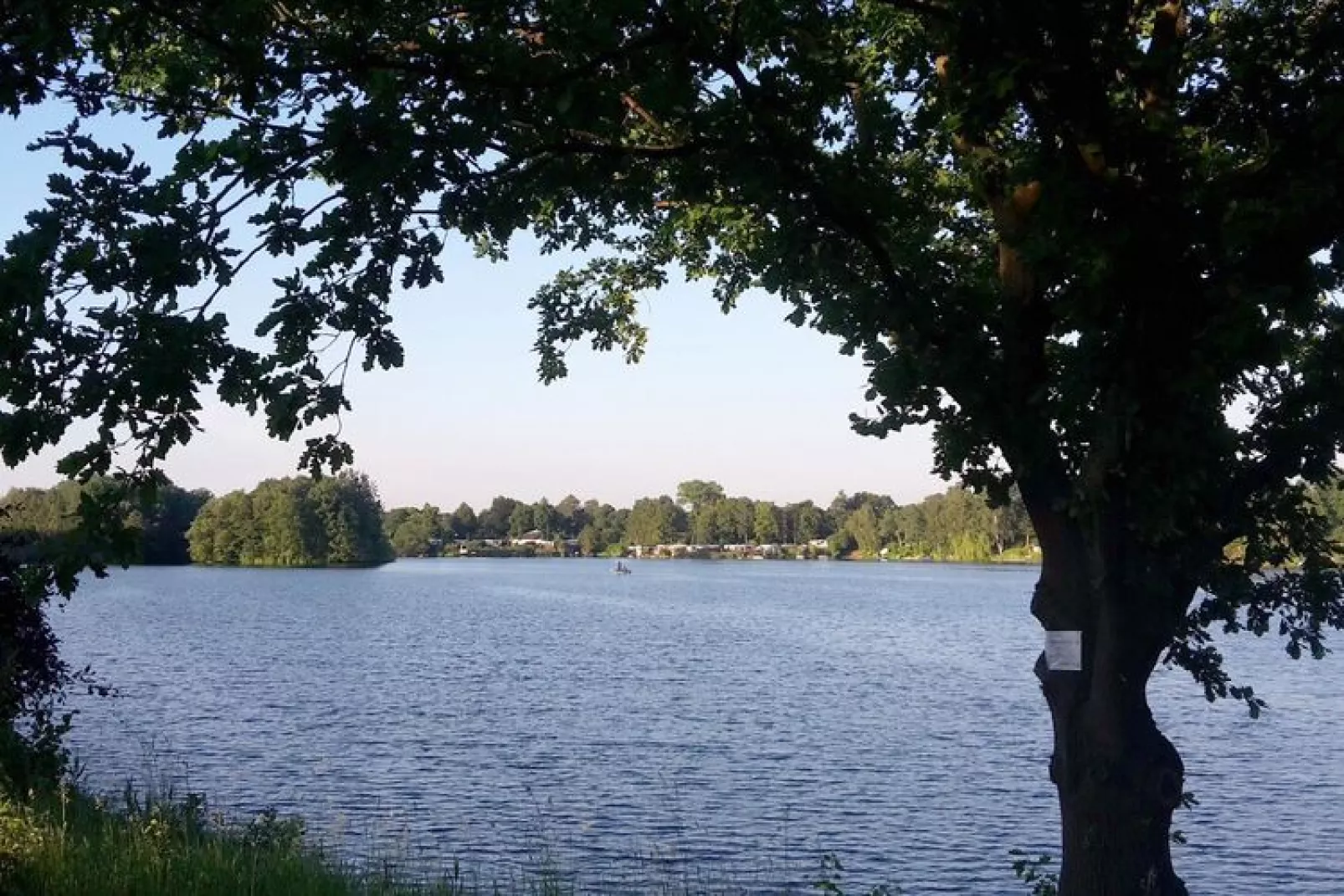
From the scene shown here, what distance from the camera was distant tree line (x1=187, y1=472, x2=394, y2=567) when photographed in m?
143

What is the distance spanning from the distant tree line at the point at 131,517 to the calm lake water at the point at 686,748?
4216mm

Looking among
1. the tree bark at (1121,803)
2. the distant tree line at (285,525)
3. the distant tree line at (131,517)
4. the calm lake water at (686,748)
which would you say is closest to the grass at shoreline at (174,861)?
the distant tree line at (131,517)

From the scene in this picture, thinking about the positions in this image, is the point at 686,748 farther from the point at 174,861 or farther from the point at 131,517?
the point at 131,517

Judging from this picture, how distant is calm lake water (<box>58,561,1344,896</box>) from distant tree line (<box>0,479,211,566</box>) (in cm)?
422

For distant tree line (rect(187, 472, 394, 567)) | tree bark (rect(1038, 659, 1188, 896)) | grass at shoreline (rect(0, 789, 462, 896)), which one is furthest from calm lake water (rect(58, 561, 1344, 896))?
distant tree line (rect(187, 472, 394, 567))

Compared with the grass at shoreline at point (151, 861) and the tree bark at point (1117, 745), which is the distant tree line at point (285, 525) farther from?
the tree bark at point (1117, 745)

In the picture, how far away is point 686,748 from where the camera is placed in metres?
24.5

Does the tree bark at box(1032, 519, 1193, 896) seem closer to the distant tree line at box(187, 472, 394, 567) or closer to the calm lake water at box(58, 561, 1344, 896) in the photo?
the calm lake water at box(58, 561, 1344, 896)

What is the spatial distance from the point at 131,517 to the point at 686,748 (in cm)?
1798

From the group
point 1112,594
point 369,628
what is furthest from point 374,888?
point 369,628

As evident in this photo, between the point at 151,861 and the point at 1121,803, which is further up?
the point at 1121,803

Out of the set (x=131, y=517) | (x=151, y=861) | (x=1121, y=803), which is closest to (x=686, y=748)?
(x=151, y=861)

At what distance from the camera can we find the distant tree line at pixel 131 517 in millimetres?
6781

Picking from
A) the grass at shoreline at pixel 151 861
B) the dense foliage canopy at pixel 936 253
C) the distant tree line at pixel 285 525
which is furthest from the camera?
the distant tree line at pixel 285 525
